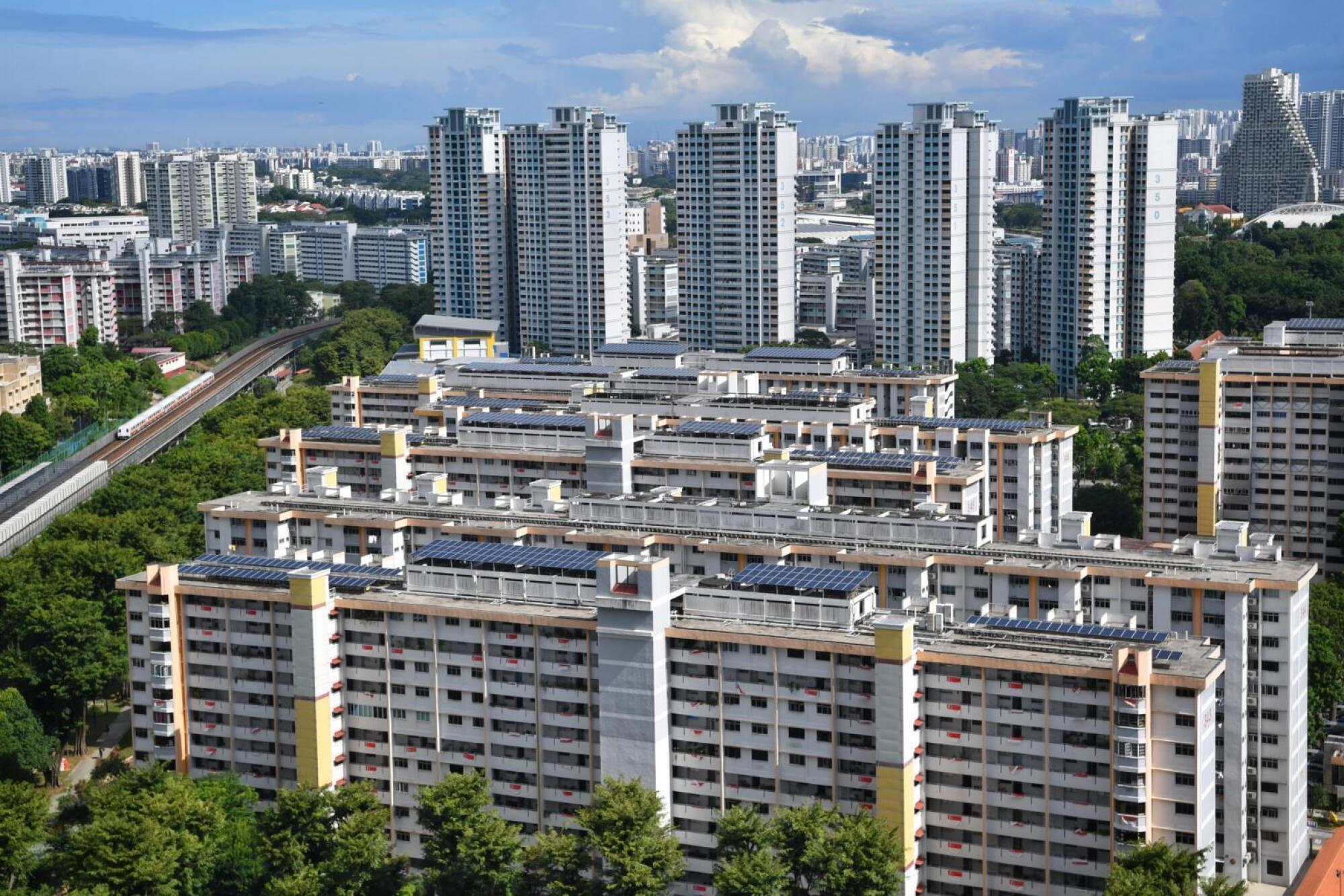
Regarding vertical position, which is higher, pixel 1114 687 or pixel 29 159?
pixel 29 159

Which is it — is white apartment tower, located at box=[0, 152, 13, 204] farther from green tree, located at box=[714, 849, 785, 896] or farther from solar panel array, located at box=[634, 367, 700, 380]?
green tree, located at box=[714, 849, 785, 896]

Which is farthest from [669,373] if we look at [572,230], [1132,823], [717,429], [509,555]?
[1132,823]

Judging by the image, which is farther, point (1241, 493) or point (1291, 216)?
point (1291, 216)

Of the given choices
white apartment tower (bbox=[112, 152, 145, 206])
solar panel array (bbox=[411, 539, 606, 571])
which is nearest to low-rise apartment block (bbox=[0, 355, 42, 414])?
solar panel array (bbox=[411, 539, 606, 571])

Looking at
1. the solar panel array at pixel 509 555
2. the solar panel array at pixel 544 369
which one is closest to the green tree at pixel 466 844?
the solar panel array at pixel 509 555

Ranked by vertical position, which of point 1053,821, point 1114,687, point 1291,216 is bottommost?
point 1053,821

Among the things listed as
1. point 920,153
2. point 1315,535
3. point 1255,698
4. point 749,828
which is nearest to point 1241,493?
point 1315,535

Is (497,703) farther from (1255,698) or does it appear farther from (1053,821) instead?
(1255,698)
